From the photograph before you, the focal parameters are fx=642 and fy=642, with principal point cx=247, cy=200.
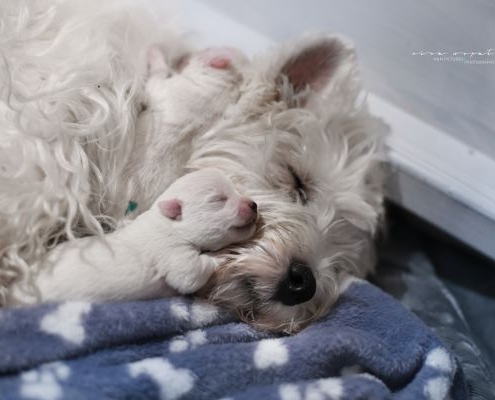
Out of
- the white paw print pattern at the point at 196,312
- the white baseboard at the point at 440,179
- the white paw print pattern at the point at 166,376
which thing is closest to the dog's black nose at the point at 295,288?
the white paw print pattern at the point at 196,312

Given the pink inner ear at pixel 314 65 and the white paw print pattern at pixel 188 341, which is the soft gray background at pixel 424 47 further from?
the white paw print pattern at pixel 188 341

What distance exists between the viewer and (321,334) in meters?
0.94

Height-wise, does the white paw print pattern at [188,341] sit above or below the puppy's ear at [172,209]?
below

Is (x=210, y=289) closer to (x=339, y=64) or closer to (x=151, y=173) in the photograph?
(x=151, y=173)

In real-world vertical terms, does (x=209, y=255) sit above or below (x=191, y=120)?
below

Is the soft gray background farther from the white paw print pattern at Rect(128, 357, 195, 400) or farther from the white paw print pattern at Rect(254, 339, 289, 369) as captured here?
the white paw print pattern at Rect(128, 357, 195, 400)

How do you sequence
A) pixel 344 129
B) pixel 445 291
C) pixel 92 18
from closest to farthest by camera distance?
1. pixel 92 18
2. pixel 344 129
3. pixel 445 291

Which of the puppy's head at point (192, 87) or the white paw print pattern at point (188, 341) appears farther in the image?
the puppy's head at point (192, 87)

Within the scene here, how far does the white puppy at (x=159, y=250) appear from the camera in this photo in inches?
34.8

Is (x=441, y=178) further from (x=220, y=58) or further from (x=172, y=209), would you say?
(x=172, y=209)

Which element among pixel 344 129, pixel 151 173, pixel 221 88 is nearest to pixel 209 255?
pixel 151 173

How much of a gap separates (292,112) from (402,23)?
299mm

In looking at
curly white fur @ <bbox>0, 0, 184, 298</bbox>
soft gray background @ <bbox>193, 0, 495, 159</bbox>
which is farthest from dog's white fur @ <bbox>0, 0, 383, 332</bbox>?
soft gray background @ <bbox>193, 0, 495, 159</bbox>

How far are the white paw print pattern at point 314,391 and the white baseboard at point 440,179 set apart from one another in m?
0.58
